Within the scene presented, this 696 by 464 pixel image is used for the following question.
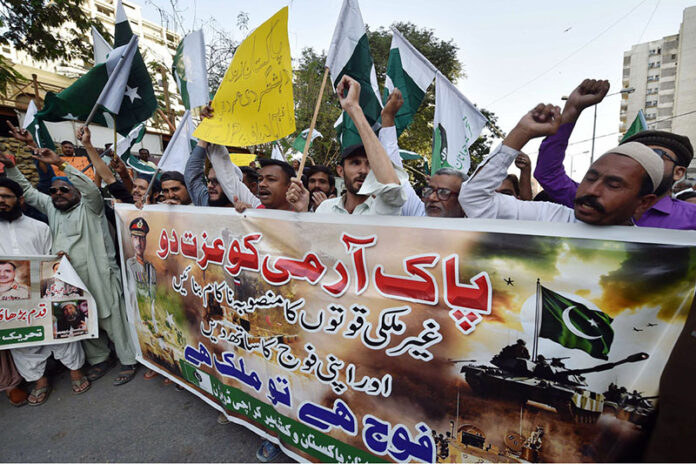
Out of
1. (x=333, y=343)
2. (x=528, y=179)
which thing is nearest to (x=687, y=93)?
(x=528, y=179)

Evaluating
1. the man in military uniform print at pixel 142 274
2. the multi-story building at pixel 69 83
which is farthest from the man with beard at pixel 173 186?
the multi-story building at pixel 69 83

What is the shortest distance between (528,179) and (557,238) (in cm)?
191

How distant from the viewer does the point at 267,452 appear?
2045mm

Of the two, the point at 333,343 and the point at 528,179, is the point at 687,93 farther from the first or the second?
the point at 333,343

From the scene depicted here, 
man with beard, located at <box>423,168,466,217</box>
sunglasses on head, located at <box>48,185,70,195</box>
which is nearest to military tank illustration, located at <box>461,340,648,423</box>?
man with beard, located at <box>423,168,466,217</box>

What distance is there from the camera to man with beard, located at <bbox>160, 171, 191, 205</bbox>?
273 cm

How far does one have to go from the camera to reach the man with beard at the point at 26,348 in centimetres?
273

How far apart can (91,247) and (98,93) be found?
55.7 inches

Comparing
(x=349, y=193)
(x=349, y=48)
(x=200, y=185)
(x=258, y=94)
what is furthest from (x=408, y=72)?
(x=200, y=185)

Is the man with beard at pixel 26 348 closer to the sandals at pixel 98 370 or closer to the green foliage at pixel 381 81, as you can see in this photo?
the sandals at pixel 98 370

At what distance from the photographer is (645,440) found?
1059 millimetres

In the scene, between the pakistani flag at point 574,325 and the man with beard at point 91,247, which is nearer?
the pakistani flag at point 574,325

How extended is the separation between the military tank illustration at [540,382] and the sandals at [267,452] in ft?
4.95

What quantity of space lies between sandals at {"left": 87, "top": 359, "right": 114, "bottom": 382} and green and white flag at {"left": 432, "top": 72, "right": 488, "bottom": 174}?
3.94m
